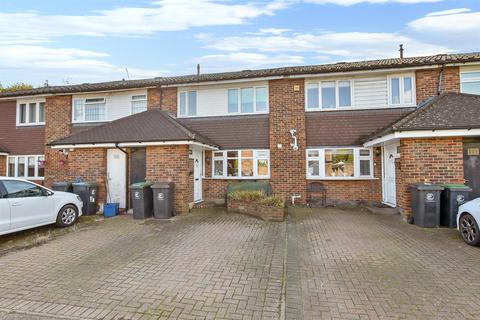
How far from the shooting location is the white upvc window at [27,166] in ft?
41.4

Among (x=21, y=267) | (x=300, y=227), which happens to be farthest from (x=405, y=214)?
(x=21, y=267)

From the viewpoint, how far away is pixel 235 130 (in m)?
11.1

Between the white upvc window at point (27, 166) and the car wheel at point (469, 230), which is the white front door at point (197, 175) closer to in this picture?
the white upvc window at point (27, 166)

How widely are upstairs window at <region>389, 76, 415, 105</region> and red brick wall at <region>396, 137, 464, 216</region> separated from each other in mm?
2975

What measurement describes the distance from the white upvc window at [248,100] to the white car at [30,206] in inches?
265

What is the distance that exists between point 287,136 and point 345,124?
225 centimetres

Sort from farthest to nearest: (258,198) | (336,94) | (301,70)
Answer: (336,94)
(301,70)
(258,198)

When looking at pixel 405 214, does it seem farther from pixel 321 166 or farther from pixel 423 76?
pixel 423 76

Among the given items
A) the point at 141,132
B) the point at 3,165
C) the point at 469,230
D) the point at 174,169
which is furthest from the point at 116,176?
the point at 469,230

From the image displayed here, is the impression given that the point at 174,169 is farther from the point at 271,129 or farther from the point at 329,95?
the point at 329,95

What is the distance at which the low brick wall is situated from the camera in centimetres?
783

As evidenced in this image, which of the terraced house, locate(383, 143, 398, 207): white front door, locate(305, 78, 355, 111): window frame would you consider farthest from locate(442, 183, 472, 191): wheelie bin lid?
locate(305, 78, 355, 111): window frame

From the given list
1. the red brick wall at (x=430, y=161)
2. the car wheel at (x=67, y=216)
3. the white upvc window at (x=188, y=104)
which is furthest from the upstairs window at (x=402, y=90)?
the car wheel at (x=67, y=216)

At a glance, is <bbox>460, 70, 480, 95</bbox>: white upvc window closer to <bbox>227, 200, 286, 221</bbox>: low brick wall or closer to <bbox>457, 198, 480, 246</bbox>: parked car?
<bbox>457, 198, 480, 246</bbox>: parked car
